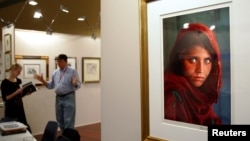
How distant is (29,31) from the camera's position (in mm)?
5148

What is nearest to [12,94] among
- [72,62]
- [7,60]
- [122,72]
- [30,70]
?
[7,60]

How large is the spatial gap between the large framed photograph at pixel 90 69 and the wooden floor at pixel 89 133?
3.56 feet

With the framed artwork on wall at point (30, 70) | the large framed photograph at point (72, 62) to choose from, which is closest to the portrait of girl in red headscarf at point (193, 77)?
the framed artwork on wall at point (30, 70)

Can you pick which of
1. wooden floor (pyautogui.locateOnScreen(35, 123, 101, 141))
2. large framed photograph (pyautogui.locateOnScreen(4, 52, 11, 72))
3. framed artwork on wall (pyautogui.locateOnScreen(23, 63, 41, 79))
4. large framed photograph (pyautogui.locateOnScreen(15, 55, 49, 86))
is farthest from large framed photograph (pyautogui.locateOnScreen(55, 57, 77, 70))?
large framed photograph (pyautogui.locateOnScreen(4, 52, 11, 72))

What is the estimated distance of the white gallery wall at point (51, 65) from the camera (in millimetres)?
5102

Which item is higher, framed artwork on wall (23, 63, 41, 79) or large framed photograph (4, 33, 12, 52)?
large framed photograph (4, 33, 12, 52)

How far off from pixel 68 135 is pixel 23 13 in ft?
10.9

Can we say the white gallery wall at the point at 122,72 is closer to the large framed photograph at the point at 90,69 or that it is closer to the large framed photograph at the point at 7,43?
the large framed photograph at the point at 7,43

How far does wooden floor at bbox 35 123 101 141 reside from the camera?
510 centimetres

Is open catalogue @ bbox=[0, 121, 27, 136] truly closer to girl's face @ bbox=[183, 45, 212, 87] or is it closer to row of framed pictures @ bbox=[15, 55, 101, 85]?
girl's face @ bbox=[183, 45, 212, 87]

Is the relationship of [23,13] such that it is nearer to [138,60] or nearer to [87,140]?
[87,140]

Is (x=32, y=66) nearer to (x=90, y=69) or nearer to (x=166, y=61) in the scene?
(x=90, y=69)

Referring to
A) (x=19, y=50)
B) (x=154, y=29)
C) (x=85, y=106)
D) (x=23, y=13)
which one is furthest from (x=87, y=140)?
(x=154, y=29)

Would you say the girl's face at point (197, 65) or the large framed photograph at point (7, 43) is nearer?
the girl's face at point (197, 65)
